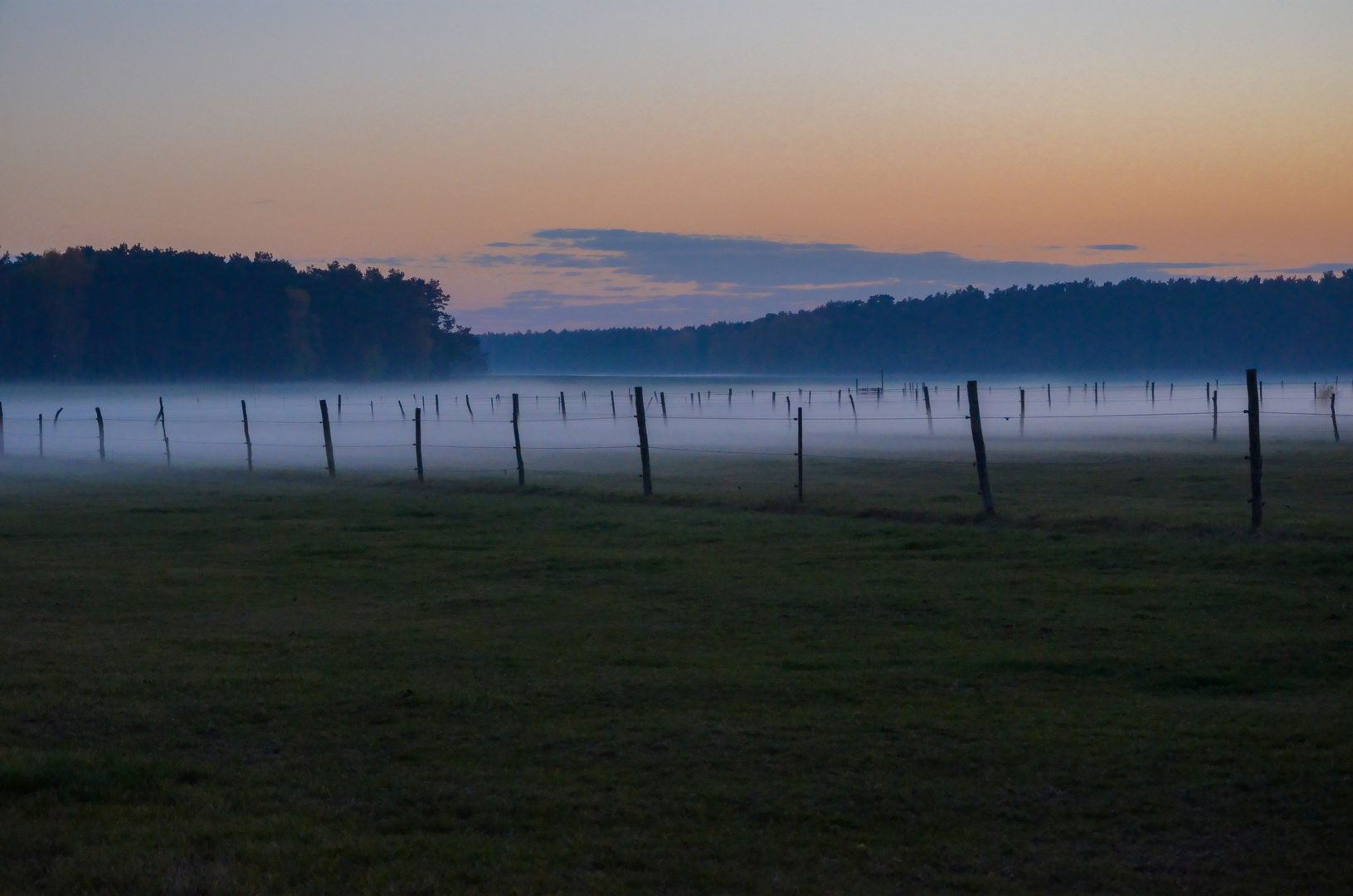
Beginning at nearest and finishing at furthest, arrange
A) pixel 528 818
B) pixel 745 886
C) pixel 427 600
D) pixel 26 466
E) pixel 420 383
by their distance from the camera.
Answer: pixel 745 886
pixel 528 818
pixel 427 600
pixel 26 466
pixel 420 383

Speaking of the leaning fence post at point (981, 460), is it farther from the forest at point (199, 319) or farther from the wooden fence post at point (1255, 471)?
the forest at point (199, 319)

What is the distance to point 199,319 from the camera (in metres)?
136

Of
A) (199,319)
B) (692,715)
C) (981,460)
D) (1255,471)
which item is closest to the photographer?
(692,715)

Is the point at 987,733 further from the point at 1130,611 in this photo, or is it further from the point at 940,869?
the point at 1130,611

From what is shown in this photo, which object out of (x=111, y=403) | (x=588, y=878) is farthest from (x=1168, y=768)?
(x=111, y=403)

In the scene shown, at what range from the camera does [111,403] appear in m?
117

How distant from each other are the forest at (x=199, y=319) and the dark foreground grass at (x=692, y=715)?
406ft

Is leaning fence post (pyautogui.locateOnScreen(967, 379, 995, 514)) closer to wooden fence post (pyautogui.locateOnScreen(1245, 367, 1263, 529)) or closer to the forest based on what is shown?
wooden fence post (pyautogui.locateOnScreen(1245, 367, 1263, 529))

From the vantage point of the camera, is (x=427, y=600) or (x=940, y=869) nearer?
(x=940, y=869)

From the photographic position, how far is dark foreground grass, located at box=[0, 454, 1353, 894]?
5.31m

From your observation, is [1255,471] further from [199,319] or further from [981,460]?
[199,319]

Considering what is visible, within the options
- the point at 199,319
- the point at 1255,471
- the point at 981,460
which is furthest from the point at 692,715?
the point at 199,319

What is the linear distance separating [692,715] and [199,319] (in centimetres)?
14025

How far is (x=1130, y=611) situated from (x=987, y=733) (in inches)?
174
